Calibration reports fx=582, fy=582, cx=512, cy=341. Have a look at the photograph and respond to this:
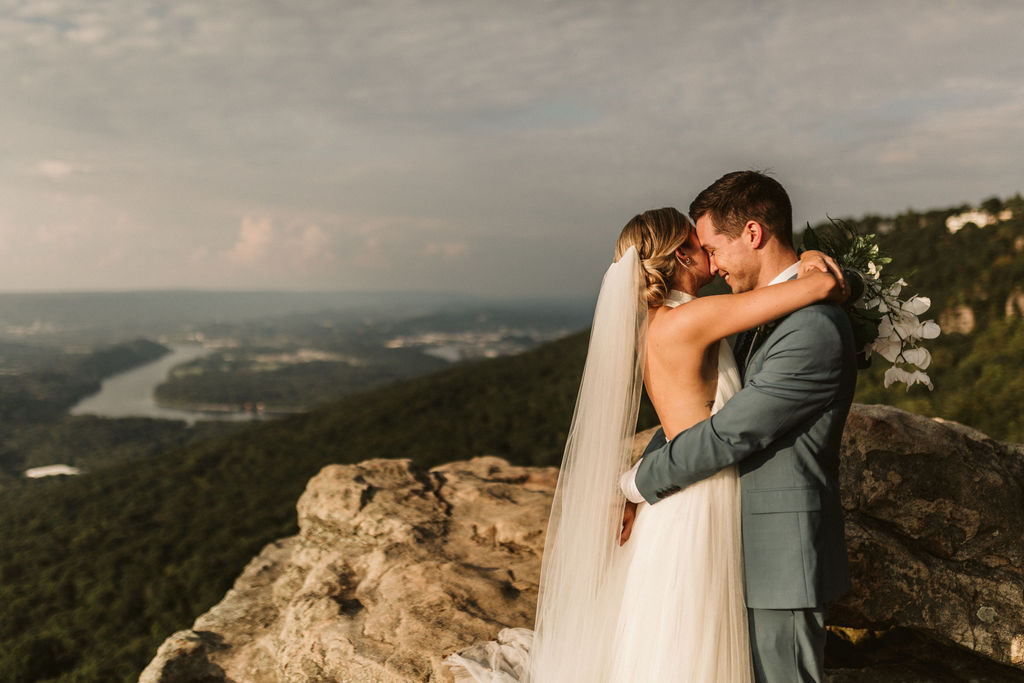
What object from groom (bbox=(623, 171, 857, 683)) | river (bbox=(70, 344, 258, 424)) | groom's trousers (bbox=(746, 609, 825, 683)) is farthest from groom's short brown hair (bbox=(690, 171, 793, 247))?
river (bbox=(70, 344, 258, 424))

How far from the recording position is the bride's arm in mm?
2525

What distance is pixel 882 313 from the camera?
321 centimetres

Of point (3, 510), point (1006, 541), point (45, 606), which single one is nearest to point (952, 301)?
point (1006, 541)

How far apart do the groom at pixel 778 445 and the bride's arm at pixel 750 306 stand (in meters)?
0.08

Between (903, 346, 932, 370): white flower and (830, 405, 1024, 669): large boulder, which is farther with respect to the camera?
(830, 405, 1024, 669): large boulder

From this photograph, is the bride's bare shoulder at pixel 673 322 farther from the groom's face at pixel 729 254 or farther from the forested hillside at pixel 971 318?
the forested hillside at pixel 971 318

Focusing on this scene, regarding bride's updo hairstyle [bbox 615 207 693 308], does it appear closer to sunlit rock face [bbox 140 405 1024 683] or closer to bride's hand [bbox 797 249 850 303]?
bride's hand [bbox 797 249 850 303]

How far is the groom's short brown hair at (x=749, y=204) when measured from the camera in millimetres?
2787

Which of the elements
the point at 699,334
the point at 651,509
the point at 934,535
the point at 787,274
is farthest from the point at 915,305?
→ the point at 934,535

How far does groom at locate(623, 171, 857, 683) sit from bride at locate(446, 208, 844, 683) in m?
0.10

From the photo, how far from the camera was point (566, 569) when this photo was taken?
3619 millimetres

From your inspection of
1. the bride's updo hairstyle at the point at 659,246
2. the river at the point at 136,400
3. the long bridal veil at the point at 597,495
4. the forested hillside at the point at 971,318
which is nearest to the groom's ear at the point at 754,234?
the bride's updo hairstyle at the point at 659,246

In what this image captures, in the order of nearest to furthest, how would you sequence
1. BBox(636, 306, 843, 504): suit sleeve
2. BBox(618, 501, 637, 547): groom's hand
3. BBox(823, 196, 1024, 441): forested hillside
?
BBox(636, 306, 843, 504): suit sleeve, BBox(618, 501, 637, 547): groom's hand, BBox(823, 196, 1024, 441): forested hillside

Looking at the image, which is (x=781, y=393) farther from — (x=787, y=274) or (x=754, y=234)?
(x=754, y=234)
